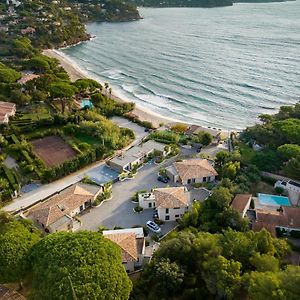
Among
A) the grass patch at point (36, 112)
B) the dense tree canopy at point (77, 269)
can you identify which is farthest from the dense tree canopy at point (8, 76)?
the dense tree canopy at point (77, 269)

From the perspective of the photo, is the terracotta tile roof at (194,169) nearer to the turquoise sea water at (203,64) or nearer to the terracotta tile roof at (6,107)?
the turquoise sea water at (203,64)

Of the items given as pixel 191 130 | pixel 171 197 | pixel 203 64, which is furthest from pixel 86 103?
pixel 203 64

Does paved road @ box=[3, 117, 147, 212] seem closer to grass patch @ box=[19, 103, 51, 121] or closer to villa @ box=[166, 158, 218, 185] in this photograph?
villa @ box=[166, 158, 218, 185]

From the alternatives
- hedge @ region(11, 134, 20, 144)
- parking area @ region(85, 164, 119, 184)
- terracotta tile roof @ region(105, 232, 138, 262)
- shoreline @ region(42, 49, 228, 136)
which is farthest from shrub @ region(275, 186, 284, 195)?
hedge @ region(11, 134, 20, 144)

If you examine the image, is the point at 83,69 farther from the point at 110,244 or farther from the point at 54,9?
the point at 110,244

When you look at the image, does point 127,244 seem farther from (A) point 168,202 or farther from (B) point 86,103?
(B) point 86,103

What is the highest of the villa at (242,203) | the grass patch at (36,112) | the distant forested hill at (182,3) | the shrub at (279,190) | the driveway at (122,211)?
the distant forested hill at (182,3)
